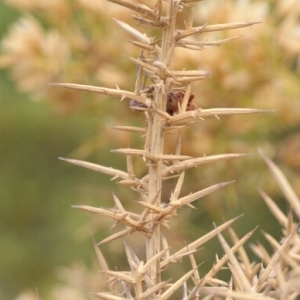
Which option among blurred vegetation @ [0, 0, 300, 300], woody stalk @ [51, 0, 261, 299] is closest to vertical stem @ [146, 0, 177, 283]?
woody stalk @ [51, 0, 261, 299]

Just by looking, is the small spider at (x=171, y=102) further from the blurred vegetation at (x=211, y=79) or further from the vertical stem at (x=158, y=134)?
the blurred vegetation at (x=211, y=79)

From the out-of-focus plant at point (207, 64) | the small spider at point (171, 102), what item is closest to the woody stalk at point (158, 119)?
the small spider at point (171, 102)

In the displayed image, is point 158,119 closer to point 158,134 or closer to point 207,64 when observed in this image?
point 158,134

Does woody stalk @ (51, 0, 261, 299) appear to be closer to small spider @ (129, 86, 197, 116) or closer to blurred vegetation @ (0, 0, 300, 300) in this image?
small spider @ (129, 86, 197, 116)

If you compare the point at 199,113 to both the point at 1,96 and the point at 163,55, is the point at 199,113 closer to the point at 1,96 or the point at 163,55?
the point at 163,55

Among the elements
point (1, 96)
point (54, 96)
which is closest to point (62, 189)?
point (1, 96)

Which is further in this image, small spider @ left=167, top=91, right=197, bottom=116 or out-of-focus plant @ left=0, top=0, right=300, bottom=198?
out-of-focus plant @ left=0, top=0, right=300, bottom=198

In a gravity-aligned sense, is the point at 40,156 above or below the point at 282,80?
below

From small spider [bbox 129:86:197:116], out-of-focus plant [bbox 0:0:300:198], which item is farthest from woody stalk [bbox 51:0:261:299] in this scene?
out-of-focus plant [bbox 0:0:300:198]

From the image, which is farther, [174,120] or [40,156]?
[40,156]
